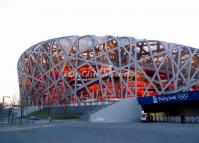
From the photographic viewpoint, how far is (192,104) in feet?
126

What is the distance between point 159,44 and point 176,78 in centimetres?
766

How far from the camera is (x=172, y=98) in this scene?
36062 mm

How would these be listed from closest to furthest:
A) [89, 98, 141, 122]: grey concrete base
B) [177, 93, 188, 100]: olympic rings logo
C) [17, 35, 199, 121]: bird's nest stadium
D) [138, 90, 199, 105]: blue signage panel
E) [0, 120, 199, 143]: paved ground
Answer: [0, 120, 199, 143]: paved ground, [138, 90, 199, 105]: blue signage panel, [177, 93, 188, 100]: olympic rings logo, [89, 98, 141, 122]: grey concrete base, [17, 35, 199, 121]: bird's nest stadium

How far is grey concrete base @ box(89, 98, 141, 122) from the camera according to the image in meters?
40.0

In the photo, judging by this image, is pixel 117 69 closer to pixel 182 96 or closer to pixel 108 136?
pixel 182 96

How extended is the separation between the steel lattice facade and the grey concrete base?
1518 centimetres

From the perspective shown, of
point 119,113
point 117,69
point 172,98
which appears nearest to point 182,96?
point 172,98

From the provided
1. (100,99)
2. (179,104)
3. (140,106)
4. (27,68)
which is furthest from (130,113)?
(27,68)

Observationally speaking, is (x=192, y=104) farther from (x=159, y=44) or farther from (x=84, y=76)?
(x=84, y=76)

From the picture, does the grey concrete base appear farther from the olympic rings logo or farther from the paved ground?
the paved ground

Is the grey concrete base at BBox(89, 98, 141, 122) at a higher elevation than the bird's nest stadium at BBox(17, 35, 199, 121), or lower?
lower

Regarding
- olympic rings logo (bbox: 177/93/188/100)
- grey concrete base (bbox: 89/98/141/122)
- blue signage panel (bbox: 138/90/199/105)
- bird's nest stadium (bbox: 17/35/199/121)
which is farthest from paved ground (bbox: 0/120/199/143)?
bird's nest stadium (bbox: 17/35/199/121)

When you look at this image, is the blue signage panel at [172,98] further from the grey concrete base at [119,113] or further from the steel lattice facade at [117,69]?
the steel lattice facade at [117,69]

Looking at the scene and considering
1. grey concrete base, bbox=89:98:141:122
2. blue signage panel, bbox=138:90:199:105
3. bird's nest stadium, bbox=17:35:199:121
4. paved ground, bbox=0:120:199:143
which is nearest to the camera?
paved ground, bbox=0:120:199:143
